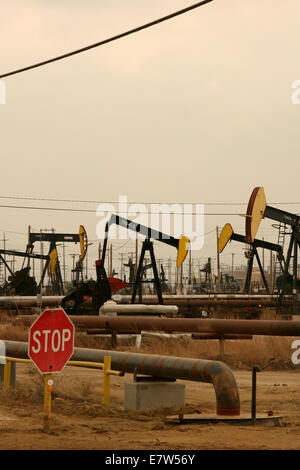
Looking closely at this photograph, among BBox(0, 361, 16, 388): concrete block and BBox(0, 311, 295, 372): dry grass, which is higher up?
BBox(0, 361, 16, 388): concrete block

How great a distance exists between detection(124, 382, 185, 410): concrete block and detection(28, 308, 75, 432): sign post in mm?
2221

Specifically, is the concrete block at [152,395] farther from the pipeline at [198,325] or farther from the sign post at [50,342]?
the pipeline at [198,325]

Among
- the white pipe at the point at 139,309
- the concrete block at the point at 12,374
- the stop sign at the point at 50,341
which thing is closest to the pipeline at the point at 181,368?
the concrete block at the point at 12,374

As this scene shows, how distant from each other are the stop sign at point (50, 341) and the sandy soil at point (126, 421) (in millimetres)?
713

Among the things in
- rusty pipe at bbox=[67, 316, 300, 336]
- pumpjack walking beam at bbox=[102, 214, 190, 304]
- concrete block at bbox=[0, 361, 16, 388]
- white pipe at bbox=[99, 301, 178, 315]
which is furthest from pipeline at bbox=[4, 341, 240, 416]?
pumpjack walking beam at bbox=[102, 214, 190, 304]

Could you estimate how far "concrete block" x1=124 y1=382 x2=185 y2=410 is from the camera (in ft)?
30.6

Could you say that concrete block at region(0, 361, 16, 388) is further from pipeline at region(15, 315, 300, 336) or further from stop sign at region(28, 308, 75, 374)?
pipeline at region(15, 315, 300, 336)

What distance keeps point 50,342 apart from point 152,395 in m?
2.68

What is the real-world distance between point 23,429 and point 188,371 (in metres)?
2.28

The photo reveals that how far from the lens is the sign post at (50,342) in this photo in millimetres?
7102

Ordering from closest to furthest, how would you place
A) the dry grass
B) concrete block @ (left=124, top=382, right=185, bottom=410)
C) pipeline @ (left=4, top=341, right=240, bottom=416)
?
pipeline @ (left=4, top=341, right=240, bottom=416), concrete block @ (left=124, top=382, right=185, bottom=410), the dry grass

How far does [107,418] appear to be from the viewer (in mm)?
8766

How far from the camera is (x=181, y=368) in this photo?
9078 mm
